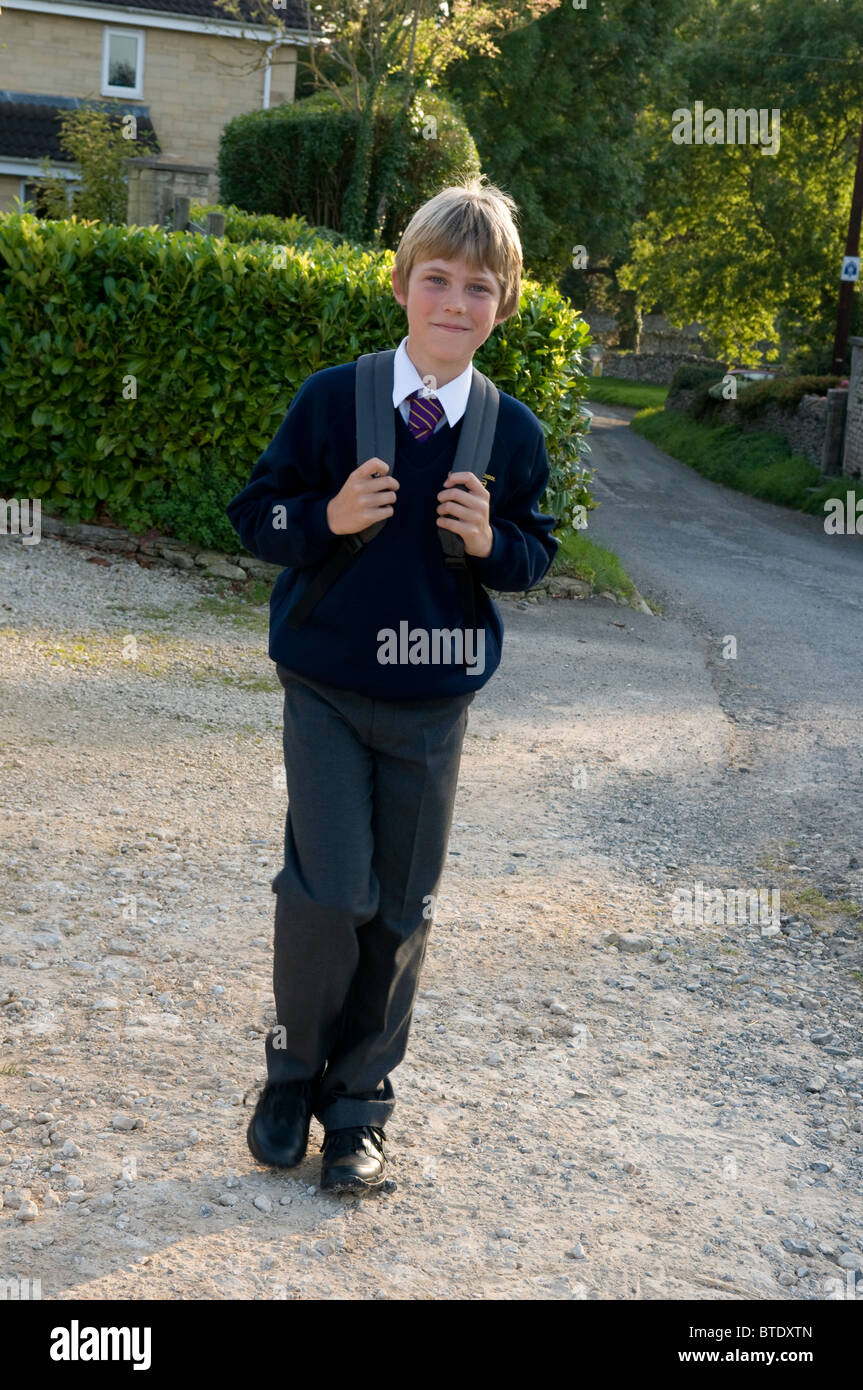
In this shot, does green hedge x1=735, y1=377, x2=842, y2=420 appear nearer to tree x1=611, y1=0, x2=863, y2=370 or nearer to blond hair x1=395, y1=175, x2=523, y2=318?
tree x1=611, y1=0, x2=863, y2=370

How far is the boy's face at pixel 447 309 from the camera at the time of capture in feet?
9.84

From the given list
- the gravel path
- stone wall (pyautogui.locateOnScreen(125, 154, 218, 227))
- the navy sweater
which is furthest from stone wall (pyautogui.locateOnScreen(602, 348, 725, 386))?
the navy sweater

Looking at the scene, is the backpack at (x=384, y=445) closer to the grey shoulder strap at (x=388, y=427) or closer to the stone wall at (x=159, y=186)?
the grey shoulder strap at (x=388, y=427)

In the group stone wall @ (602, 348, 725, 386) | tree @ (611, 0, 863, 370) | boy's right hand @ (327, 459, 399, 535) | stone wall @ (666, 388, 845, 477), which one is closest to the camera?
boy's right hand @ (327, 459, 399, 535)

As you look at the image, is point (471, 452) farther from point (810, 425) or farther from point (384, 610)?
point (810, 425)

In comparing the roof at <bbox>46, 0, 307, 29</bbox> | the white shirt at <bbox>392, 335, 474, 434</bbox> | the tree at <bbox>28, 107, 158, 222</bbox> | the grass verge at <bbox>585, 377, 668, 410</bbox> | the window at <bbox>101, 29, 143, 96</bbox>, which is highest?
the roof at <bbox>46, 0, 307, 29</bbox>

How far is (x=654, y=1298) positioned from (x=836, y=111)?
34.8 metres

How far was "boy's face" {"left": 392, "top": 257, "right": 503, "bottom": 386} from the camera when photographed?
300 cm

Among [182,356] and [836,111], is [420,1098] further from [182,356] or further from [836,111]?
[836,111]

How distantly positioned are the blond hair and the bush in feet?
51.1

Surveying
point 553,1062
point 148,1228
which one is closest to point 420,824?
point 148,1228

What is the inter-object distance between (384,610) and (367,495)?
0.93ft

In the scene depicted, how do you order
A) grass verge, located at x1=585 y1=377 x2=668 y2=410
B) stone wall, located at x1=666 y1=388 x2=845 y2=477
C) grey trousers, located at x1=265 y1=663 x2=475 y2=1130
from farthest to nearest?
grass verge, located at x1=585 y1=377 x2=668 y2=410, stone wall, located at x1=666 y1=388 x2=845 y2=477, grey trousers, located at x1=265 y1=663 x2=475 y2=1130

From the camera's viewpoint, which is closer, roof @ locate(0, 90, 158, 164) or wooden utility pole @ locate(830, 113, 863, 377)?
wooden utility pole @ locate(830, 113, 863, 377)
